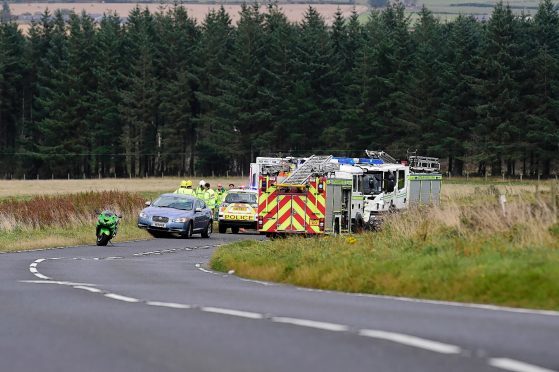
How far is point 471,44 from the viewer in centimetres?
10262

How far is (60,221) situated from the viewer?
45312 millimetres

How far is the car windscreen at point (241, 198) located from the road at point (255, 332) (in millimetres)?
28552

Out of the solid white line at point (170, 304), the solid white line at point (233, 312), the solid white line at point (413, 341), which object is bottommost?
the solid white line at point (170, 304)

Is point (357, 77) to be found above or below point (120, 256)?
above

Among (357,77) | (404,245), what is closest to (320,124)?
(357,77)

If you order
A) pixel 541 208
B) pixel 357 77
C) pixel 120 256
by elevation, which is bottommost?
pixel 120 256

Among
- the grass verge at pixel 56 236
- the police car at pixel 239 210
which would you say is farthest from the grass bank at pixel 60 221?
the police car at pixel 239 210

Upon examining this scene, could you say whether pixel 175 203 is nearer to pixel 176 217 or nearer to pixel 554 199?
pixel 176 217

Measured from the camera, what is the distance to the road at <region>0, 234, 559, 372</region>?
31.3ft

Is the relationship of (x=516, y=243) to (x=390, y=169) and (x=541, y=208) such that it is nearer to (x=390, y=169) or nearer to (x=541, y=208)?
(x=541, y=208)

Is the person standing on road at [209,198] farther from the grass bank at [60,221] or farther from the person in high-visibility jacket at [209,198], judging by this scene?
the grass bank at [60,221]

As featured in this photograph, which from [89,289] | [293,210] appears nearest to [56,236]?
[293,210]

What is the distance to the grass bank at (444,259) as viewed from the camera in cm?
1566

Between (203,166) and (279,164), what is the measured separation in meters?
72.4
